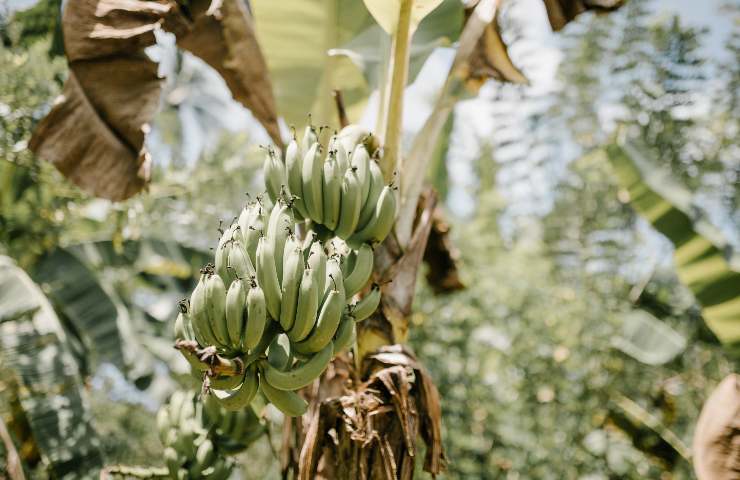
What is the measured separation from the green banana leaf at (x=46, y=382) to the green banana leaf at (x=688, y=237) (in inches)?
105

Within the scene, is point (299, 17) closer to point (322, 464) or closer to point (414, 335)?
point (322, 464)

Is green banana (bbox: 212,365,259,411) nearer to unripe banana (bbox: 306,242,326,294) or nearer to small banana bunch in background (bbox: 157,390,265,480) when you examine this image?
unripe banana (bbox: 306,242,326,294)

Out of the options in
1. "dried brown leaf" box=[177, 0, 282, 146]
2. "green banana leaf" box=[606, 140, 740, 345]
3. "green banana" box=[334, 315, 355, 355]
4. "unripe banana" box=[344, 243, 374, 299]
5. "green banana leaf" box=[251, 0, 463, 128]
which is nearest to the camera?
"green banana" box=[334, 315, 355, 355]

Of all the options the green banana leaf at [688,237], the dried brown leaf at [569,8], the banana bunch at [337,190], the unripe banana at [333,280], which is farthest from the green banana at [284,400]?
the green banana leaf at [688,237]

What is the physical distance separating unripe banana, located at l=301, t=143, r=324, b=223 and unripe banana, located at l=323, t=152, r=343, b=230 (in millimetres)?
16

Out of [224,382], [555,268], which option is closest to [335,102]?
[224,382]

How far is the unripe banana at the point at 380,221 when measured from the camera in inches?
75.3

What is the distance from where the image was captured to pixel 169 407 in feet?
8.07

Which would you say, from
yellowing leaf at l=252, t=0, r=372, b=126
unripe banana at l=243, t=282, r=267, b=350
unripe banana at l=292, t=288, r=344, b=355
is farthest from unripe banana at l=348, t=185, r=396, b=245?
yellowing leaf at l=252, t=0, r=372, b=126

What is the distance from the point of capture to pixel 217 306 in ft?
4.90

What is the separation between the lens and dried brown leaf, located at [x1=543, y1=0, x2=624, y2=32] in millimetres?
2480

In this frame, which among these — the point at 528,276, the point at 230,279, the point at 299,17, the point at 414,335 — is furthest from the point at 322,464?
the point at 528,276

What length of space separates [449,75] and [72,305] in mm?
2385

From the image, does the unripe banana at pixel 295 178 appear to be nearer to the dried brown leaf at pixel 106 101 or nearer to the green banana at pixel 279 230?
the green banana at pixel 279 230
